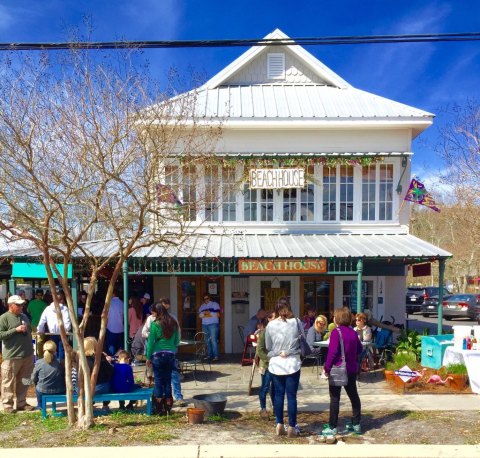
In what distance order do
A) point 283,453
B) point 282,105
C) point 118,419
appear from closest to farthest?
point 283,453
point 118,419
point 282,105

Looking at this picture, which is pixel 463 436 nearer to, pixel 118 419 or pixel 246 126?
pixel 118 419

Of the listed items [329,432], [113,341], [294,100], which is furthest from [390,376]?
[294,100]

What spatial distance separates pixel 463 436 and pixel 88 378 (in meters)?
4.83

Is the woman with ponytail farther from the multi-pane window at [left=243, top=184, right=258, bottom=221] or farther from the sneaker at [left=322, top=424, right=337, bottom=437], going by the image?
the multi-pane window at [left=243, top=184, right=258, bottom=221]

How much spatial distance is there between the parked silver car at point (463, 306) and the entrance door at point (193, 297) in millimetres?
15614

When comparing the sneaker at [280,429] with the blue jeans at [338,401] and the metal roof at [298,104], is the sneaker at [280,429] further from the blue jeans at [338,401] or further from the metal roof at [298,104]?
the metal roof at [298,104]

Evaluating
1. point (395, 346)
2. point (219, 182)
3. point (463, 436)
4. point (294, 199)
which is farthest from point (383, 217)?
point (463, 436)

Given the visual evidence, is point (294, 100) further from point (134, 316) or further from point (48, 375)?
point (48, 375)

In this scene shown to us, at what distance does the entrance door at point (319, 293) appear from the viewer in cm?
1369

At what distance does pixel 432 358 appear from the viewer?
10430 millimetres

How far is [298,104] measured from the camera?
14.0m

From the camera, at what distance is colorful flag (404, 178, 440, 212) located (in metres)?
12.9

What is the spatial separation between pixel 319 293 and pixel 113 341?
5.34 metres

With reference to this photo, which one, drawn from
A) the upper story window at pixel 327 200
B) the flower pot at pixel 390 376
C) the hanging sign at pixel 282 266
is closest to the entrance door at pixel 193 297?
the upper story window at pixel 327 200
